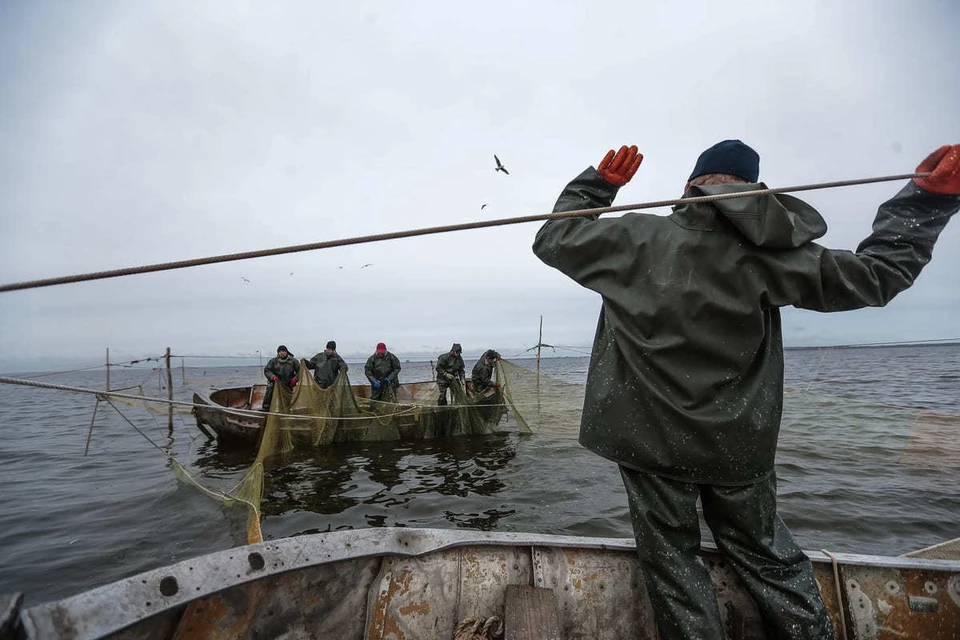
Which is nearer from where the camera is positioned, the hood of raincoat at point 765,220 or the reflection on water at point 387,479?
the hood of raincoat at point 765,220

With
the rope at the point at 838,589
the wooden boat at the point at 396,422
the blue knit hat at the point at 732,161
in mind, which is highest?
the blue knit hat at the point at 732,161

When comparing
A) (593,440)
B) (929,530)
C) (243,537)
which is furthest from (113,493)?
(929,530)

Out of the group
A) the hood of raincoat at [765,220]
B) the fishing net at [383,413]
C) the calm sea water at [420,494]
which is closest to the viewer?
the hood of raincoat at [765,220]

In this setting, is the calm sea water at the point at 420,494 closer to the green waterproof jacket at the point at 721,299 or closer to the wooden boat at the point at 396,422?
the wooden boat at the point at 396,422

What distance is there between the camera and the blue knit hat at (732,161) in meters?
1.93

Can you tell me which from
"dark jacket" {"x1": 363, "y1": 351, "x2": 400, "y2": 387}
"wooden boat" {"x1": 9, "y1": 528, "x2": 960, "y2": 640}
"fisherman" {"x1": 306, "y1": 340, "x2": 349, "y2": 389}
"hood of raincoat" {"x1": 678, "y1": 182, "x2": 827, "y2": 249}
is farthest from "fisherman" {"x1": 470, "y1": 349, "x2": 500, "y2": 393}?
"hood of raincoat" {"x1": 678, "y1": 182, "x2": 827, "y2": 249}

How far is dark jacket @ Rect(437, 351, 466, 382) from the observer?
12.5 metres

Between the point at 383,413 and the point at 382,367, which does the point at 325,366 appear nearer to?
the point at 382,367

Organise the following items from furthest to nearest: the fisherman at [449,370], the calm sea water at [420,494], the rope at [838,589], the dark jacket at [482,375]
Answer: the dark jacket at [482,375]
the fisherman at [449,370]
the calm sea water at [420,494]
the rope at [838,589]

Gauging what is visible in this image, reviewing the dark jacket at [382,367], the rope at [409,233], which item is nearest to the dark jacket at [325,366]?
the dark jacket at [382,367]

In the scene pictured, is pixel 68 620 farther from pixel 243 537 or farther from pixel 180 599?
pixel 243 537

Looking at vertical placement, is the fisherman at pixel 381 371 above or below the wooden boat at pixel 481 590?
above

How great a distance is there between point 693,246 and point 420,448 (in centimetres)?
1051

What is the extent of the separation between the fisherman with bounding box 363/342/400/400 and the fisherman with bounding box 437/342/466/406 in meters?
1.47
